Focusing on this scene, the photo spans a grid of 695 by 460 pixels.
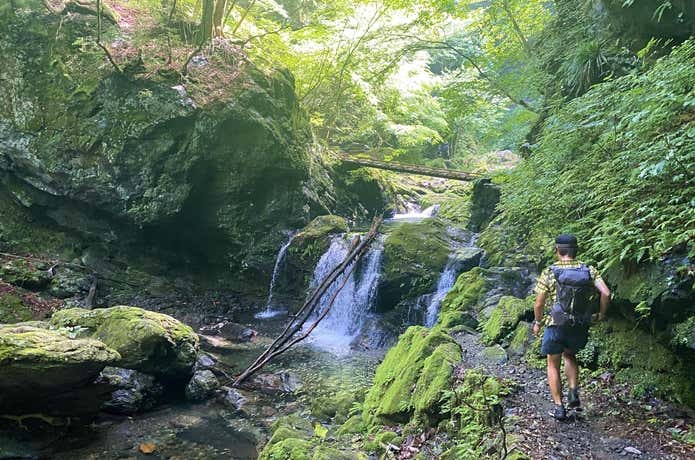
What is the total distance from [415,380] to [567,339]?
1.91 metres

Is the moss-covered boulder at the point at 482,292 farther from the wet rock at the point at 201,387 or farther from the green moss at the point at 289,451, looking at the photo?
the wet rock at the point at 201,387

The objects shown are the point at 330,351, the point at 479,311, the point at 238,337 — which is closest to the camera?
the point at 479,311

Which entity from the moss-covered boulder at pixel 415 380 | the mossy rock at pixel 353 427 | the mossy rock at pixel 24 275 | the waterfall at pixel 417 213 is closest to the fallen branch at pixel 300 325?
the moss-covered boulder at pixel 415 380

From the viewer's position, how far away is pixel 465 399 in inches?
170

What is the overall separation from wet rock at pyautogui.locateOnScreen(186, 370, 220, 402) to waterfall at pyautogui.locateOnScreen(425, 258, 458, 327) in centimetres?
516

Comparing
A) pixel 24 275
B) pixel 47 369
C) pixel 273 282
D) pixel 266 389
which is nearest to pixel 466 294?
pixel 266 389

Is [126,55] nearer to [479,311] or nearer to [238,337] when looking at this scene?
[238,337]

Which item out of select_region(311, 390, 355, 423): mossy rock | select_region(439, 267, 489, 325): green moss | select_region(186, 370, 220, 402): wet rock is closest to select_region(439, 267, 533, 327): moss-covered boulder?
select_region(439, 267, 489, 325): green moss

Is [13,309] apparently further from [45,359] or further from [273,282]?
[273,282]

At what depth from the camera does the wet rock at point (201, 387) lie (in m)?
7.65

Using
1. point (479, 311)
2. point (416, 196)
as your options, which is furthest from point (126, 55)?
point (416, 196)

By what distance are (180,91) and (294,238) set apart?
546 cm

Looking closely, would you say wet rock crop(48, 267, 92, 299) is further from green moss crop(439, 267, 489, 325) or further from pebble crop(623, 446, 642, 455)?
pebble crop(623, 446, 642, 455)

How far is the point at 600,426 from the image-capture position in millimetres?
3881
